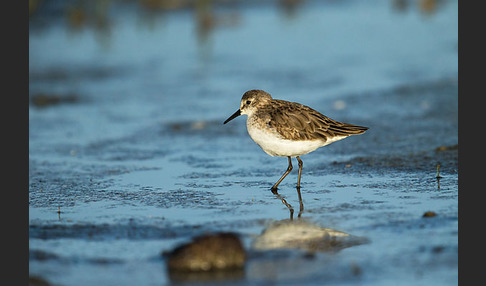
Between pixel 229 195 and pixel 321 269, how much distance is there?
2.46m

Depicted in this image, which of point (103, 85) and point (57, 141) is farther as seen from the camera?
point (103, 85)

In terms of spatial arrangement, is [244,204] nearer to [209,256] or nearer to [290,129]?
[290,129]

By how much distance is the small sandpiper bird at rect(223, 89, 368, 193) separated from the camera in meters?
8.15

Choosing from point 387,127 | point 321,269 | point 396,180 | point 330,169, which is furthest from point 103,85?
point 321,269

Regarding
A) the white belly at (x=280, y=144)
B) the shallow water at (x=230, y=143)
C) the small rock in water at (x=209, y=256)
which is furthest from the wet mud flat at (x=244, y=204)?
the white belly at (x=280, y=144)

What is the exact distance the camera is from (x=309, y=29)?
20.3 meters

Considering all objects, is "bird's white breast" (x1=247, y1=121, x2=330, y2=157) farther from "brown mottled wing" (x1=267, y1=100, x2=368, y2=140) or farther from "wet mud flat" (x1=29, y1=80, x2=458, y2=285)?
"wet mud flat" (x1=29, y1=80, x2=458, y2=285)

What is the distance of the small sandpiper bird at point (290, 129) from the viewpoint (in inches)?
321

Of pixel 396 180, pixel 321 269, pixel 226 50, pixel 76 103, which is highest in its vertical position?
pixel 226 50

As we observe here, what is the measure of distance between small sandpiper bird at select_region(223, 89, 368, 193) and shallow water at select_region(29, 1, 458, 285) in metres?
0.47

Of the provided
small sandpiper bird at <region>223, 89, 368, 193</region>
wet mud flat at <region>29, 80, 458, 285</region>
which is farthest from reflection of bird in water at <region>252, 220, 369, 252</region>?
small sandpiper bird at <region>223, 89, 368, 193</region>

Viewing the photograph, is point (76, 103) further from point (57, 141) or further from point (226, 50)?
point (226, 50)

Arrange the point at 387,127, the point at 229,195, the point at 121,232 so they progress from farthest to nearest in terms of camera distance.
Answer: the point at 387,127
the point at 229,195
the point at 121,232

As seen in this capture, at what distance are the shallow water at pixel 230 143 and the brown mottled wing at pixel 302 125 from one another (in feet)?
1.83
